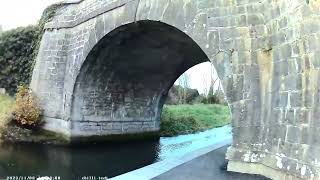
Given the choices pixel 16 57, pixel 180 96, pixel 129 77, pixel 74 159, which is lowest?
pixel 74 159

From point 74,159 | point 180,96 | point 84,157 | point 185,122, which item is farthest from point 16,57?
point 180,96

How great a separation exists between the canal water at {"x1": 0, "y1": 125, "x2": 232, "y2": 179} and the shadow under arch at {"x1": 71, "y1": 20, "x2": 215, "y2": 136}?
3.21ft

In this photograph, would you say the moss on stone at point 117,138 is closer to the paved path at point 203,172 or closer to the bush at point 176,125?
the bush at point 176,125

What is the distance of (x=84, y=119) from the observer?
1298 cm

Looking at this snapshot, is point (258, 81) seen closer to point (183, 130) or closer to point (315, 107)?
point (315, 107)

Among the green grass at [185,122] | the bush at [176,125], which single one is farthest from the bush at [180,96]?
the bush at [176,125]

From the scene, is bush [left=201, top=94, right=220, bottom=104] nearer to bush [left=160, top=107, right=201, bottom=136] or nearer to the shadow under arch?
bush [left=160, top=107, right=201, bottom=136]

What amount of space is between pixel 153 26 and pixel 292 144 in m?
4.85

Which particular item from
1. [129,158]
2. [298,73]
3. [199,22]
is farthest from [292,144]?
[129,158]

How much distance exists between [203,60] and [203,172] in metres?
7.43

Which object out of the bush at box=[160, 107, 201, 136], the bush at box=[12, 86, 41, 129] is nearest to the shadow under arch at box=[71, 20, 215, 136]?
the bush at box=[160, 107, 201, 136]

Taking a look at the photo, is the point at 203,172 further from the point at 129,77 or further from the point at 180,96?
the point at 180,96

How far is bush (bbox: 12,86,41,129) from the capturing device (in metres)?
12.8

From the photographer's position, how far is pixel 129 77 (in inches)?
543
